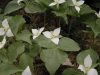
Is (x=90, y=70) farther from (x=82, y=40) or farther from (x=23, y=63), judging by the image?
(x=82, y=40)

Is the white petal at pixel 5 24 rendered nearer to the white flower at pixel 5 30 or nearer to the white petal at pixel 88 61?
the white flower at pixel 5 30

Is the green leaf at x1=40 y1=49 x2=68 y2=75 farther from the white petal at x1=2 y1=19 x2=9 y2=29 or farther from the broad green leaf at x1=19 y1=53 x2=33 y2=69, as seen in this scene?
the white petal at x1=2 y1=19 x2=9 y2=29

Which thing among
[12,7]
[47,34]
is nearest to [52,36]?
[47,34]

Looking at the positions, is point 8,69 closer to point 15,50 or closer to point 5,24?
point 15,50

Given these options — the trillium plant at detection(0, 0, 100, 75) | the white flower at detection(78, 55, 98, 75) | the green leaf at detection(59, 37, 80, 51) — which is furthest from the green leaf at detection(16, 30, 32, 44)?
the white flower at detection(78, 55, 98, 75)

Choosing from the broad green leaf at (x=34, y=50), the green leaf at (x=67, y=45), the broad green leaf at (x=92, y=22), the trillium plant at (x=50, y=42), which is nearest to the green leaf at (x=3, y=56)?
the trillium plant at (x=50, y=42)

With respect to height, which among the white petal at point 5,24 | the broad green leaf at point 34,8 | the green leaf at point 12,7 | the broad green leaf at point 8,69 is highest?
the white petal at point 5,24
